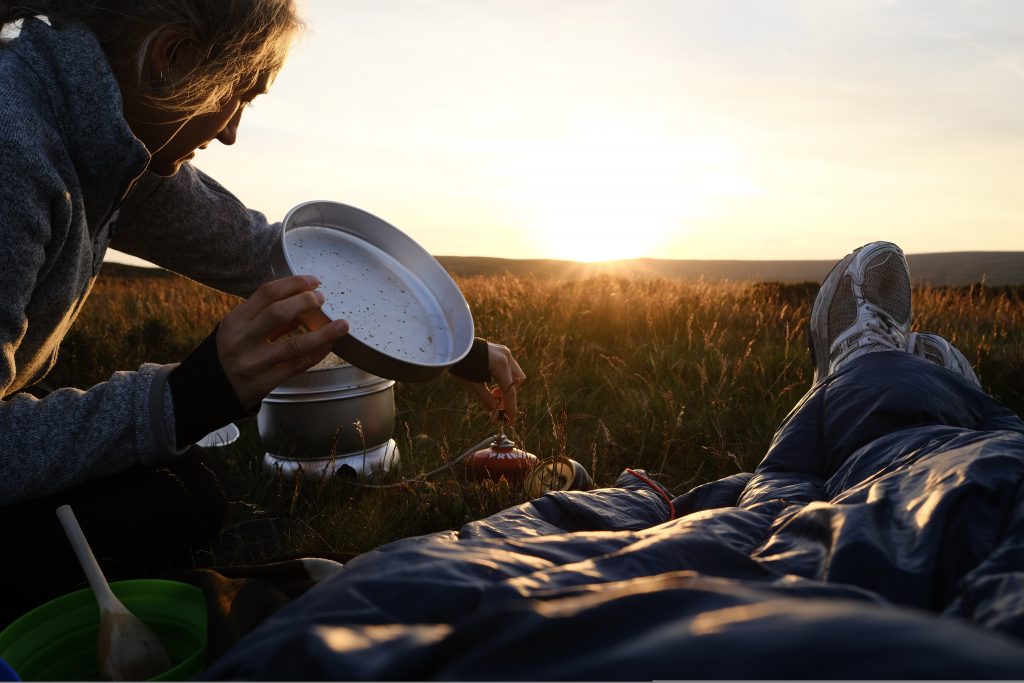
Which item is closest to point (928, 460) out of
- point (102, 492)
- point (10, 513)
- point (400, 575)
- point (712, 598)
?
point (712, 598)

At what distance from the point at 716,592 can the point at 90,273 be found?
230cm

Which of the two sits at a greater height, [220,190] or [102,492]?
[220,190]

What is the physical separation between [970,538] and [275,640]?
115 centimetres

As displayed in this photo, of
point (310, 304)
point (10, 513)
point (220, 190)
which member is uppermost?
point (220, 190)

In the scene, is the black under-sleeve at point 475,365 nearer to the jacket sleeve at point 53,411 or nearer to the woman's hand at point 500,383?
the woman's hand at point 500,383

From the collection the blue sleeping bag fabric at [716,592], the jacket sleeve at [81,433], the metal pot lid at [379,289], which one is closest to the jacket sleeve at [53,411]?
the jacket sleeve at [81,433]

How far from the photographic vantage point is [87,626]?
5.19 ft

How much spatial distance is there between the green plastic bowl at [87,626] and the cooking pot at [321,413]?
3.98 feet

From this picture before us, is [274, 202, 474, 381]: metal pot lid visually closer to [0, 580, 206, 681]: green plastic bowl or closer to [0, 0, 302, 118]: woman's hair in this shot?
[0, 0, 302, 118]: woman's hair

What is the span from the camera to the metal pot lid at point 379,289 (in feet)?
6.29

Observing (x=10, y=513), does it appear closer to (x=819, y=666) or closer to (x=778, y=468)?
(x=819, y=666)

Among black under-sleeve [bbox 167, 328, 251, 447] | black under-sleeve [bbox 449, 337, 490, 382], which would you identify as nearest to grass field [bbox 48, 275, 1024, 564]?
black under-sleeve [bbox 449, 337, 490, 382]

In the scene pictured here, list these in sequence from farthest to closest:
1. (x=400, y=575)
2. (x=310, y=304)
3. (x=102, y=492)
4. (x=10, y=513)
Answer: (x=102, y=492) → (x=10, y=513) → (x=310, y=304) → (x=400, y=575)

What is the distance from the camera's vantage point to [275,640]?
0.88 m
